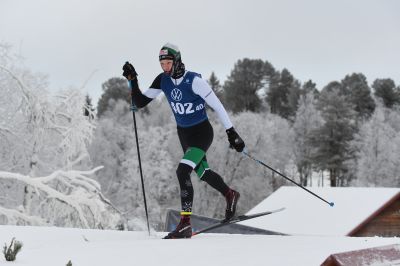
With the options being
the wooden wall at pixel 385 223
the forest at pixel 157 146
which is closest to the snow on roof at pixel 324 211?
the wooden wall at pixel 385 223

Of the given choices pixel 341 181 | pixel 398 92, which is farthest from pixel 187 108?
pixel 398 92

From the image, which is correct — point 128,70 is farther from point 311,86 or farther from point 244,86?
point 311,86

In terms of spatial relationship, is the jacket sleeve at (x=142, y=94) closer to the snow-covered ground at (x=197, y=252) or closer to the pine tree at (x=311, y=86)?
the snow-covered ground at (x=197, y=252)

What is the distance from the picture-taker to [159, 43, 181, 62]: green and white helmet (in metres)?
5.99

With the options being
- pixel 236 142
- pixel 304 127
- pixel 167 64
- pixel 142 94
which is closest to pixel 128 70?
pixel 142 94

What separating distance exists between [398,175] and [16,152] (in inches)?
1380

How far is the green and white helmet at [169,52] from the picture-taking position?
19.6 feet

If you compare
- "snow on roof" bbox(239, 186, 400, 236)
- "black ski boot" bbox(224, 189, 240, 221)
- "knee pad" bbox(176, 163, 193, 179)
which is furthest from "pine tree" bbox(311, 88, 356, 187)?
"knee pad" bbox(176, 163, 193, 179)

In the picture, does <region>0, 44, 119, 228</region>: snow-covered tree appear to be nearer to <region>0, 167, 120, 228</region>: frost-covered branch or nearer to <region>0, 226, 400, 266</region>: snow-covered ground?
<region>0, 167, 120, 228</region>: frost-covered branch

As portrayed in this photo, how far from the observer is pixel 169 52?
598 centimetres

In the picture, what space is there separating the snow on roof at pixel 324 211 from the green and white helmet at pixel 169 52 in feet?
49.6

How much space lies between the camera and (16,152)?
50.6 ft

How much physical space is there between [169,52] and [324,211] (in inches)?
688

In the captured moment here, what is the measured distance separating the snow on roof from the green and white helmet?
49.6ft
